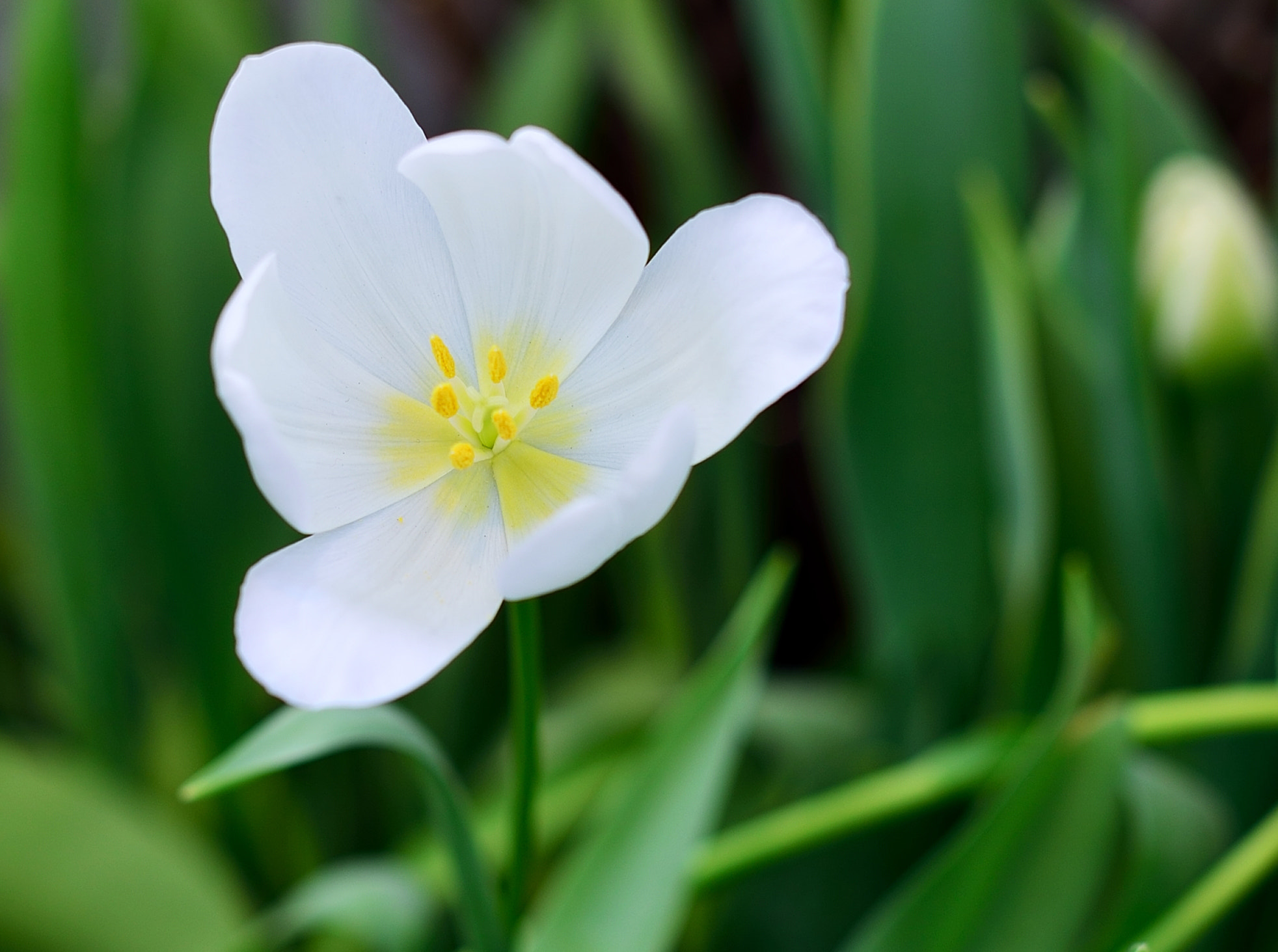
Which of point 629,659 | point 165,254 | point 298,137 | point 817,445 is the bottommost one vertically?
point 629,659

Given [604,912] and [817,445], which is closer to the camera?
[604,912]

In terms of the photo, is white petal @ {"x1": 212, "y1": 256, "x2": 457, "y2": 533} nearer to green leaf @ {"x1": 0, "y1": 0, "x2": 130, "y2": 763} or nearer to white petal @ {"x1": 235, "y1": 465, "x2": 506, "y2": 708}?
white petal @ {"x1": 235, "y1": 465, "x2": 506, "y2": 708}

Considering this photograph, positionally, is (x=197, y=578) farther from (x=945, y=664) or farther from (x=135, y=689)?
(x=945, y=664)

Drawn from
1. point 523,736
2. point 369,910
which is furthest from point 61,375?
point 523,736

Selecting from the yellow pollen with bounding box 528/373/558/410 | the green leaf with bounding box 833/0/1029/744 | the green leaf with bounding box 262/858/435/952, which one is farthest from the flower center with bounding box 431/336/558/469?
the green leaf with bounding box 833/0/1029/744

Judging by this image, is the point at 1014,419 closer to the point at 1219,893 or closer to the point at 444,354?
the point at 1219,893

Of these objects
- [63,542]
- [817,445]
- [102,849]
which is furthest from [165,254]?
[817,445]

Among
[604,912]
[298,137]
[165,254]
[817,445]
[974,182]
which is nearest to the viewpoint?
[298,137]
